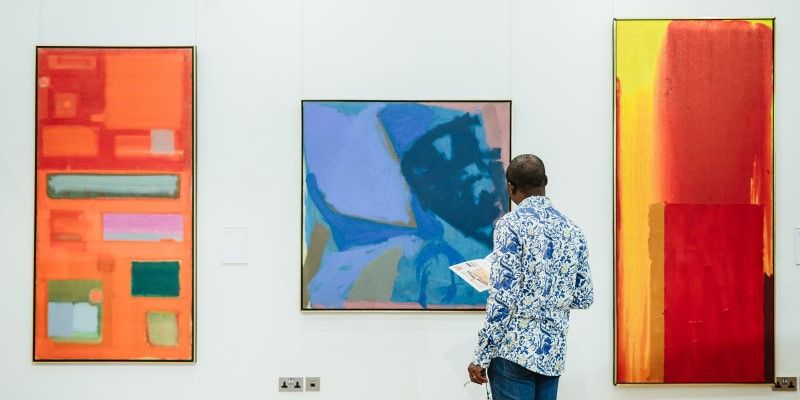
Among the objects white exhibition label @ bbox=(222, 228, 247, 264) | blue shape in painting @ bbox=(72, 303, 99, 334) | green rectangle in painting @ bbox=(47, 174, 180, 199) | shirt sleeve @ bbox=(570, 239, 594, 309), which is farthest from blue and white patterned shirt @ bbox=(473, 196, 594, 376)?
blue shape in painting @ bbox=(72, 303, 99, 334)

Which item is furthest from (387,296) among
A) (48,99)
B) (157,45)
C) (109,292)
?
(48,99)

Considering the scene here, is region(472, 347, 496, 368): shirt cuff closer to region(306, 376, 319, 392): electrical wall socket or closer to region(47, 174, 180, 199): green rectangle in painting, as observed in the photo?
region(306, 376, 319, 392): electrical wall socket

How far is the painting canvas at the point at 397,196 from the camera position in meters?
3.36

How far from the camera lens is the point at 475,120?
3363mm

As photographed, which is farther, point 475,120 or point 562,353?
point 475,120

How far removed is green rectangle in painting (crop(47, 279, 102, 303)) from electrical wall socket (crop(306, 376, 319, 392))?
1.21 metres

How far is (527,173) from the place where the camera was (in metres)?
2.48

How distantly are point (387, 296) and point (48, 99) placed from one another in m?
2.09

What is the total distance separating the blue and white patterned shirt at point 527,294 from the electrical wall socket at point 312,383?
1258 mm

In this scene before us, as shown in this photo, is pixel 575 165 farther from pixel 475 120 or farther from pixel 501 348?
pixel 501 348

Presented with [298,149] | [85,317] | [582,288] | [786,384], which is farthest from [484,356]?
[85,317]

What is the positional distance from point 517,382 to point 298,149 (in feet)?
5.58

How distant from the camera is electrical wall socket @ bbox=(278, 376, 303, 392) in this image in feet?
A: 11.2

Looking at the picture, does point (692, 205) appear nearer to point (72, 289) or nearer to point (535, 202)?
point (535, 202)
